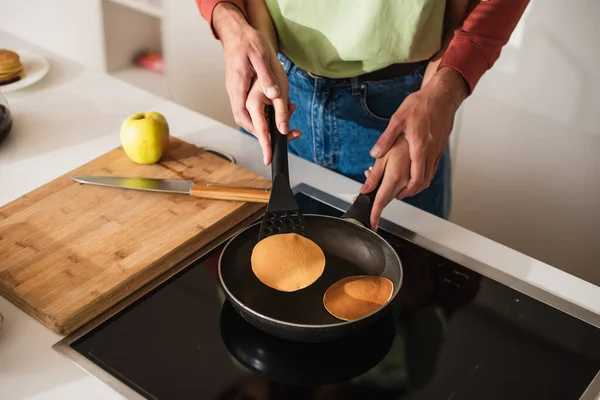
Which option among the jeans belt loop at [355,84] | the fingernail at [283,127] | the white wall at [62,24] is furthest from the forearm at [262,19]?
the white wall at [62,24]

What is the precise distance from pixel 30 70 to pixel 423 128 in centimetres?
91

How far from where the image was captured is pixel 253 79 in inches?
42.1

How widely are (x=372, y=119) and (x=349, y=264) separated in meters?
0.39

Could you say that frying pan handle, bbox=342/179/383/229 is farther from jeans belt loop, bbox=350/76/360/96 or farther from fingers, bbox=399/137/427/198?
jeans belt loop, bbox=350/76/360/96

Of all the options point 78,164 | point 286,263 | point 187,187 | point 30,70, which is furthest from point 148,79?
point 286,263

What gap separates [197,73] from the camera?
246 centimetres

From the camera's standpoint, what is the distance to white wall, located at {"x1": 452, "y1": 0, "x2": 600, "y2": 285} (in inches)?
63.2

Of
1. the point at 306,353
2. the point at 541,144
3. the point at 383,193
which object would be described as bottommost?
the point at 541,144

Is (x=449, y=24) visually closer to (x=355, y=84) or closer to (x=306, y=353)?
(x=355, y=84)

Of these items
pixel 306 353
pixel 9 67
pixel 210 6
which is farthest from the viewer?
pixel 9 67

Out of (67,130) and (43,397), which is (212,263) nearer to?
(43,397)

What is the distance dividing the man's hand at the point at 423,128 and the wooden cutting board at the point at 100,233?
0.24 m

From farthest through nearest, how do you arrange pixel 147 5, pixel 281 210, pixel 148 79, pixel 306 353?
pixel 148 79 < pixel 147 5 < pixel 281 210 < pixel 306 353

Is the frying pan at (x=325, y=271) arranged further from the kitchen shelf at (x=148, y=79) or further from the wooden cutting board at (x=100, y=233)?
the kitchen shelf at (x=148, y=79)
